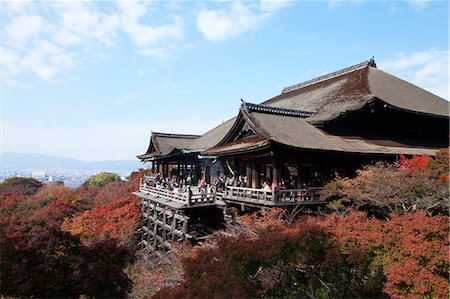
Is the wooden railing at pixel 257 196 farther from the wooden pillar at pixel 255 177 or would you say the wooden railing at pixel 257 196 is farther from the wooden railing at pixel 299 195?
the wooden pillar at pixel 255 177

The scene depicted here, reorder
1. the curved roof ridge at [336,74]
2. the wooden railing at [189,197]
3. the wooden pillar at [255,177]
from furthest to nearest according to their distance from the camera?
the curved roof ridge at [336,74]
the wooden railing at [189,197]
the wooden pillar at [255,177]

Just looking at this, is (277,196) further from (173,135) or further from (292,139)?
(173,135)

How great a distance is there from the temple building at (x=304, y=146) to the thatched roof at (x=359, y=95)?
0.10 metres

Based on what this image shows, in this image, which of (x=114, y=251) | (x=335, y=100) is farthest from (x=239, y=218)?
(x=335, y=100)

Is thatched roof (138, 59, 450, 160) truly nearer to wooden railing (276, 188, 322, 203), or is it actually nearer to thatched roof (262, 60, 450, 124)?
thatched roof (262, 60, 450, 124)

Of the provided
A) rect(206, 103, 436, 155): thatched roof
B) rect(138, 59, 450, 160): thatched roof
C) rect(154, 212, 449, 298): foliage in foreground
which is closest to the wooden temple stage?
rect(206, 103, 436, 155): thatched roof

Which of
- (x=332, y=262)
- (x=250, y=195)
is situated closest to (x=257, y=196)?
(x=250, y=195)

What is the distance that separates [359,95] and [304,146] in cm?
782

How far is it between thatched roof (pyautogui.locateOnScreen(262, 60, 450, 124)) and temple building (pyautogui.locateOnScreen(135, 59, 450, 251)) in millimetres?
97

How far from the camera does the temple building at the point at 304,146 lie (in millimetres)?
14391

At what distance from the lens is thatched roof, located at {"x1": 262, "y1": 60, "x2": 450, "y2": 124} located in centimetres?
1853

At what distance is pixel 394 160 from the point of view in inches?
635

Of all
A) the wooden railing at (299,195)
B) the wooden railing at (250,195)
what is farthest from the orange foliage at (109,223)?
the wooden railing at (299,195)

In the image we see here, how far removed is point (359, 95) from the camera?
19141mm
